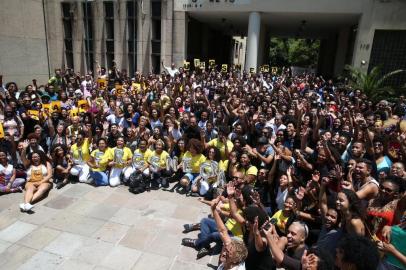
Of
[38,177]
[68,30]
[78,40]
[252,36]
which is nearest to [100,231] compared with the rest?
[38,177]

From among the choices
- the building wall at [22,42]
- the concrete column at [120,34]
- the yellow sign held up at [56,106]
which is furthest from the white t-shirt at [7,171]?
the concrete column at [120,34]

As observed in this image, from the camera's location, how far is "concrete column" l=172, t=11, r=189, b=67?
17703 millimetres

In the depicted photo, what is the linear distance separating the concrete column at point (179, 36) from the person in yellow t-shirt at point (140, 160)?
1229 cm

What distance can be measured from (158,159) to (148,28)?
13.6 m

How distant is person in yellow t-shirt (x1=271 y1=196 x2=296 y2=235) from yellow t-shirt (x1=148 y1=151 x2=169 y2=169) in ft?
10.4

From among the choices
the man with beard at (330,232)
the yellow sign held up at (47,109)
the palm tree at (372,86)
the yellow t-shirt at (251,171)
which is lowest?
the yellow t-shirt at (251,171)

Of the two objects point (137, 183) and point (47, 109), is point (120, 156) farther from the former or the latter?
point (47, 109)

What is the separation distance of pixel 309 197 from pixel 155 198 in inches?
128

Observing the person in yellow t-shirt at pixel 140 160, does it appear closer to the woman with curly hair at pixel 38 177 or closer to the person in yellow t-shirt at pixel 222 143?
the person in yellow t-shirt at pixel 222 143

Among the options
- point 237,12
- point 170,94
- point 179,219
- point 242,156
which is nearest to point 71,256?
point 179,219

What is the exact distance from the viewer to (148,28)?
719 inches

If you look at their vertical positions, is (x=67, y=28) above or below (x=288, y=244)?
above

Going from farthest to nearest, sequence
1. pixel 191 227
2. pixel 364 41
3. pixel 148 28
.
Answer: pixel 148 28, pixel 364 41, pixel 191 227

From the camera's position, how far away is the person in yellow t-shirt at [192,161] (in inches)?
260
